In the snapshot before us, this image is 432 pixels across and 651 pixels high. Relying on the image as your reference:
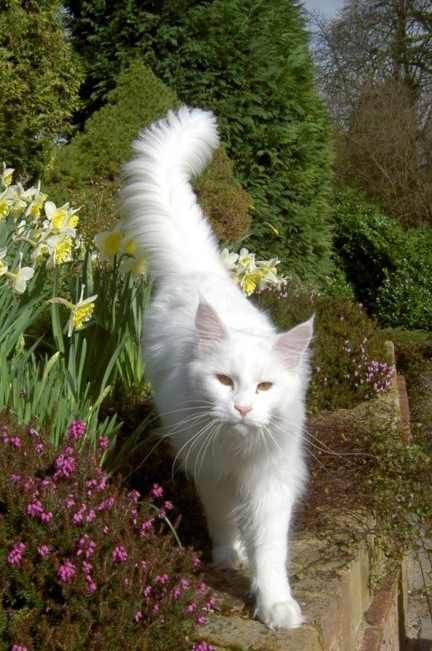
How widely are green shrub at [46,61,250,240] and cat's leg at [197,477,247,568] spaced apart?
16.1 ft

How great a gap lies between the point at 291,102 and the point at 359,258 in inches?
183

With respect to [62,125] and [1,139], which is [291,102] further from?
[1,139]

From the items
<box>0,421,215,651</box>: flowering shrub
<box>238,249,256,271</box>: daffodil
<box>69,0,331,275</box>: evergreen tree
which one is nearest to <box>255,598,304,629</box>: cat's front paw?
<box>0,421,215,651</box>: flowering shrub

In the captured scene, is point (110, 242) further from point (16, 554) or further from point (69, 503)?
point (16, 554)

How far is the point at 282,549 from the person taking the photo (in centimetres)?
278

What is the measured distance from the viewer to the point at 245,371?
8.52ft

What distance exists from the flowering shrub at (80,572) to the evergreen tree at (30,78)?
5312mm

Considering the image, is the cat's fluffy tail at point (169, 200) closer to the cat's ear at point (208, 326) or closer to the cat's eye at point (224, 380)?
the cat's ear at point (208, 326)

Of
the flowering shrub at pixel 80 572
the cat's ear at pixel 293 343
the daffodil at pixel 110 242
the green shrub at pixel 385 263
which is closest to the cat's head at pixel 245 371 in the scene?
the cat's ear at pixel 293 343

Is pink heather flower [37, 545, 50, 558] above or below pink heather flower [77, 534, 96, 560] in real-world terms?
below

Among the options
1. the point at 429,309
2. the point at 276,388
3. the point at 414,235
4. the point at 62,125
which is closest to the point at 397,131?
the point at 414,235

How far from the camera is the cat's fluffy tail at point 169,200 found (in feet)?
12.8

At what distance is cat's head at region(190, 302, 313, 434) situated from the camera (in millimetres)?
2557

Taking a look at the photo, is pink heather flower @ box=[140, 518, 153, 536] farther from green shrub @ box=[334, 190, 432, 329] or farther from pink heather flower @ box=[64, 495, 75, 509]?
green shrub @ box=[334, 190, 432, 329]
